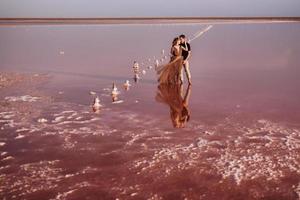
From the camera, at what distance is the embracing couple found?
13727 mm

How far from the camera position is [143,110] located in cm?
1125

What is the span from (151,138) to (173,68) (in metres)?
5.45

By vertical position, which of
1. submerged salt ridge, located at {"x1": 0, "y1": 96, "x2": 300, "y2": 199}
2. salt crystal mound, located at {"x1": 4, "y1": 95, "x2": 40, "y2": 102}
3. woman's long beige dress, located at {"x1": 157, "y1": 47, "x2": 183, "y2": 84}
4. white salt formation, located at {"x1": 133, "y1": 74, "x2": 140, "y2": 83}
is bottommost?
submerged salt ridge, located at {"x1": 0, "y1": 96, "x2": 300, "y2": 199}

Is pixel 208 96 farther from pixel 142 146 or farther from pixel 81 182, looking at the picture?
pixel 81 182

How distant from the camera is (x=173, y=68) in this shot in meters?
14.2

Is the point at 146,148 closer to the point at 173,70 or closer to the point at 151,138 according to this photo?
the point at 151,138

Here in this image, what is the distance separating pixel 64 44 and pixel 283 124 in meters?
18.5

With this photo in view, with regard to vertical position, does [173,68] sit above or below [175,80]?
above

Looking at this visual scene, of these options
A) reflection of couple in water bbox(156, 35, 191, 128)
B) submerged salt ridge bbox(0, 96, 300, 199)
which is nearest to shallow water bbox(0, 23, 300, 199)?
submerged salt ridge bbox(0, 96, 300, 199)

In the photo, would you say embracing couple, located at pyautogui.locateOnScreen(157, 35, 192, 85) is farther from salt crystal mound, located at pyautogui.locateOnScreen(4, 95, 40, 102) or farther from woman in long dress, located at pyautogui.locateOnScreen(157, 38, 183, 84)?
salt crystal mound, located at pyautogui.locateOnScreen(4, 95, 40, 102)

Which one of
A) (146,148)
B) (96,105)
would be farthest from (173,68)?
(146,148)

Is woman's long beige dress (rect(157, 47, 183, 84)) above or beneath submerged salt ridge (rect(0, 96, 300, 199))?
above

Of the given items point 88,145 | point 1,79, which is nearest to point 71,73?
point 1,79

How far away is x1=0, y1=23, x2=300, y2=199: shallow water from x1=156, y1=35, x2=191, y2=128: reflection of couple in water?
0.72 ft
